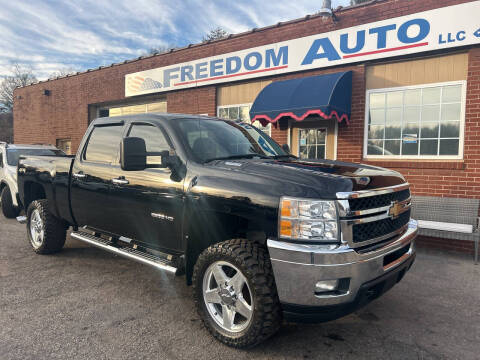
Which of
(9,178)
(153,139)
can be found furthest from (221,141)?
(9,178)

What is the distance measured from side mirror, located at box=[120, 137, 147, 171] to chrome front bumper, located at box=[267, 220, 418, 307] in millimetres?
1468

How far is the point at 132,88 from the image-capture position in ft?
42.7

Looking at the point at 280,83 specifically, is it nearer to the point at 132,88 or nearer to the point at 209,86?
the point at 209,86

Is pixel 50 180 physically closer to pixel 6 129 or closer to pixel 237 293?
pixel 237 293

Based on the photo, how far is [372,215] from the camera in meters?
2.79

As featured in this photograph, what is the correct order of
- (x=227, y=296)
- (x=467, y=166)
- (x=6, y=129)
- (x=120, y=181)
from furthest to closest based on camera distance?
(x=6, y=129) < (x=467, y=166) < (x=120, y=181) < (x=227, y=296)

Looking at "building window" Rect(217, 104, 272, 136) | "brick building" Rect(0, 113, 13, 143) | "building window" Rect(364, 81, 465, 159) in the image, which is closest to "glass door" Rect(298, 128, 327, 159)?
"building window" Rect(364, 81, 465, 159)

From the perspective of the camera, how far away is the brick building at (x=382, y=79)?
6.66 m

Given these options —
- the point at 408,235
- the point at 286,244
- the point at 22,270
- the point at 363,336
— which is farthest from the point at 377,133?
the point at 22,270

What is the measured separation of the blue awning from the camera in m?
7.18

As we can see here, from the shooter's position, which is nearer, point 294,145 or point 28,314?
point 28,314

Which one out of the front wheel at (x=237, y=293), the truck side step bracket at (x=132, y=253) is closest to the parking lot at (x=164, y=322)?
the front wheel at (x=237, y=293)

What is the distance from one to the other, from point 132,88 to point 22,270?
9.59m

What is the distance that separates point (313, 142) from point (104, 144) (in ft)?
18.3
